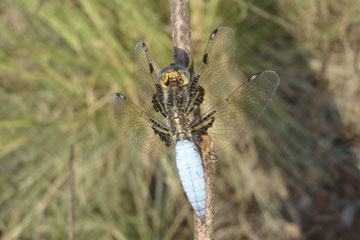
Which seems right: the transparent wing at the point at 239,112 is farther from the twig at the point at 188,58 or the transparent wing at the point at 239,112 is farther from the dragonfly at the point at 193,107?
the twig at the point at 188,58

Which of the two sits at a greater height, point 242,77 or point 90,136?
point 242,77

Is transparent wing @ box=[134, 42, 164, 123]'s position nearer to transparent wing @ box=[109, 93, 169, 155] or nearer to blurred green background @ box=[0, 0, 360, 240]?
transparent wing @ box=[109, 93, 169, 155]

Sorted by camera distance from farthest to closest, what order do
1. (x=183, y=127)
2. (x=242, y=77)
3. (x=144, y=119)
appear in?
(x=242, y=77) < (x=144, y=119) < (x=183, y=127)

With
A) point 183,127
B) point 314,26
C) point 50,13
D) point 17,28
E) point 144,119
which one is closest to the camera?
point 183,127

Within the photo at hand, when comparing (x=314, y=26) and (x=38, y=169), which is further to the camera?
(x=314, y=26)

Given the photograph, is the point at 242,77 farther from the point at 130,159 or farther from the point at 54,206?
the point at 54,206

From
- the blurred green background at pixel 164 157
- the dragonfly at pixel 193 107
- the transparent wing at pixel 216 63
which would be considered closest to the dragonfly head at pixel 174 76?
the dragonfly at pixel 193 107

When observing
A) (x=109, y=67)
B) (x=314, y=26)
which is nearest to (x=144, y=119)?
(x=109, y=67)
